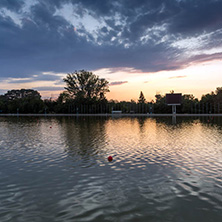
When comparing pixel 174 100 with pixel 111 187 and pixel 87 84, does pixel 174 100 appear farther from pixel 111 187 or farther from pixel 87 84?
pixel 111 187

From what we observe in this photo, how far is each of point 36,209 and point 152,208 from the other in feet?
11.7

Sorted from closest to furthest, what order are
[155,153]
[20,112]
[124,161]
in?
[124,161] < [155,153] < [20,112]

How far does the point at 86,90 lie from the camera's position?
9994 centimetres

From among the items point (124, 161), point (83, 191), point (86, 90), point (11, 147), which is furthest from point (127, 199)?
point (86, 90)

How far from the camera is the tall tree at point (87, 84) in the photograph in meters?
99.4

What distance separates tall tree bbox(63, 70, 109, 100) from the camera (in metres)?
99.4

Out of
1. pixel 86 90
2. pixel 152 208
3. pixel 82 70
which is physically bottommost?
pixel 152 208

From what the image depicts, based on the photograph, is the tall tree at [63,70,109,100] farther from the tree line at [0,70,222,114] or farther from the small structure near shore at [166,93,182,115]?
the small structure near shore at [166,93,182,115]

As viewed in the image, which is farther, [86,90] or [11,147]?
[86,90]

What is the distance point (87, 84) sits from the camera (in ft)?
329

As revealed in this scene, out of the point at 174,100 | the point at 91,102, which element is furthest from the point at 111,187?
the point at 91,102

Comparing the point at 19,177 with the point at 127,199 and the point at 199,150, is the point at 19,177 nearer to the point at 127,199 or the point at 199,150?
the point at 127,199

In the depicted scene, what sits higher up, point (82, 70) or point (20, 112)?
point (82, 70)

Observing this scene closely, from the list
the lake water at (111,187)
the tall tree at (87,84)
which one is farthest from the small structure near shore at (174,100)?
the lake water at (111,187)
